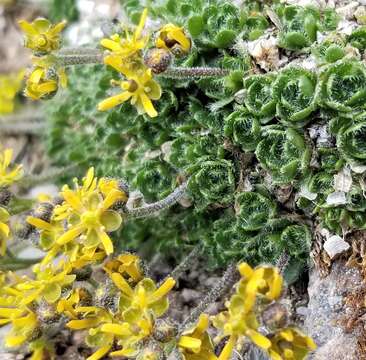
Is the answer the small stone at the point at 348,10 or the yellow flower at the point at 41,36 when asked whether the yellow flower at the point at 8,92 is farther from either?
the small stone at the point at 348,10

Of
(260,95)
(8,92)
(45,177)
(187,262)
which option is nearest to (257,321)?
(187,262)

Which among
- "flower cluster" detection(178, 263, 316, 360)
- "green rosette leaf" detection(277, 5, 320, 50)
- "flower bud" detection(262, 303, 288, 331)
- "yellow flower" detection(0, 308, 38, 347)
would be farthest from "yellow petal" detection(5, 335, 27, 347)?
"green rosette leaf" detection(277, 5, 320, 50)

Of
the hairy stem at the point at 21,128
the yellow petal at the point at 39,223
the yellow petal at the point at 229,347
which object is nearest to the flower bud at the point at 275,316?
the yellow petal at the point at 229,347

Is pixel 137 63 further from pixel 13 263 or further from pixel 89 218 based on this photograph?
pixel 13 263

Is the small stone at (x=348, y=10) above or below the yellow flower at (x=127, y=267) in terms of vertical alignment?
above

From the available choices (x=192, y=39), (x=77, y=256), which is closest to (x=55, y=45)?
(x=192, y=39)

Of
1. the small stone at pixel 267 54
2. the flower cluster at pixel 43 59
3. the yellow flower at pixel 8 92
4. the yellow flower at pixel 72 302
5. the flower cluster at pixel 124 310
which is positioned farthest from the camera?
the yellow flower at pixel 8 92
